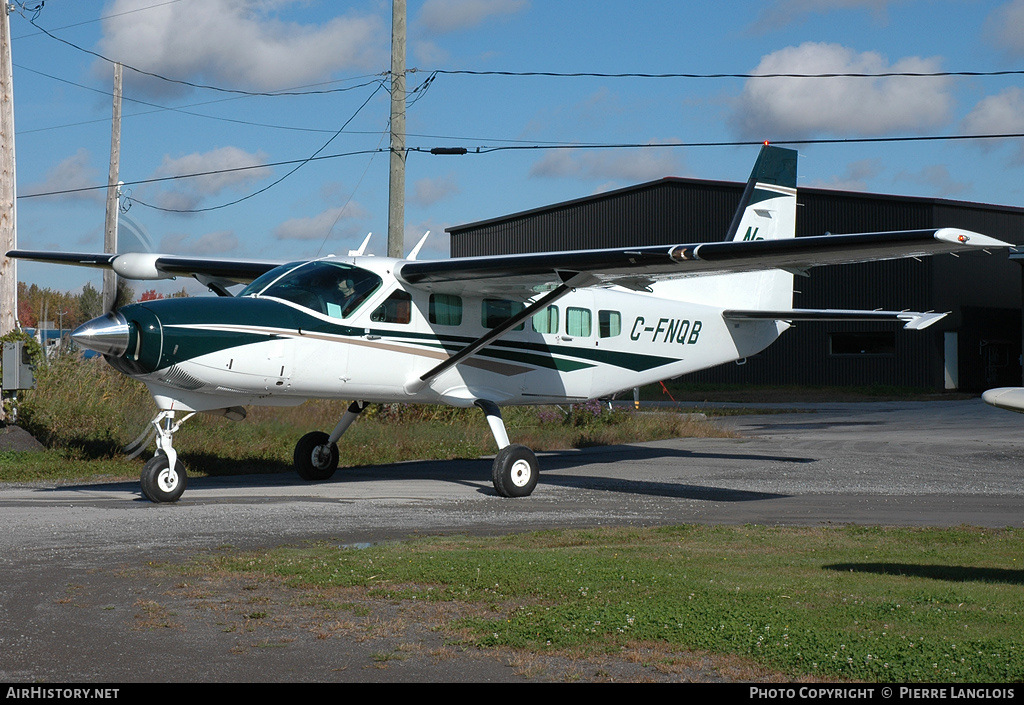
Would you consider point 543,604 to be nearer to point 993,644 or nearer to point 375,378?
point 993,644

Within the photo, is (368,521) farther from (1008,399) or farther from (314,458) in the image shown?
(1008,399)

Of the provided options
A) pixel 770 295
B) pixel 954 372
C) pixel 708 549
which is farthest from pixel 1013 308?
pixel 708 549

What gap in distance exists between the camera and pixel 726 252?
Result: 11.4m

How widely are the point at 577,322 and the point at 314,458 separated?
427 cm

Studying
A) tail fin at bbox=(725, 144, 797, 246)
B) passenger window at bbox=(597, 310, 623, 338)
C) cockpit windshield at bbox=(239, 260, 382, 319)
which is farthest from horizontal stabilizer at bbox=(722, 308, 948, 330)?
Answer: cockpit windshield at bbox=(239, 260, 382, 319)

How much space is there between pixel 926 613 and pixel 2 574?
6173 mm

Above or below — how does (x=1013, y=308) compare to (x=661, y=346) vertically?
above


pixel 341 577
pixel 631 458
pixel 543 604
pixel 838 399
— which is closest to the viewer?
pixel 543 604

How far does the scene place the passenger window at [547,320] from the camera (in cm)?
1493

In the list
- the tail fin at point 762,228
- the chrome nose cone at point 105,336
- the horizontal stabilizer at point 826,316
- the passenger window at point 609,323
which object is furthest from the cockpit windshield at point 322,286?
the horizontal stabilizer at point 826,316

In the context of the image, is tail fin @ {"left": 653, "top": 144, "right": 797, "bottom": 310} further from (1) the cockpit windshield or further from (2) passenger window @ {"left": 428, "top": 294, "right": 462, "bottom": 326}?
(1) the cockpit windshield

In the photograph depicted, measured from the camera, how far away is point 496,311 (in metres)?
14.3

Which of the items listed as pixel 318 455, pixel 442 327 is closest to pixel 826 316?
pixel 442 327

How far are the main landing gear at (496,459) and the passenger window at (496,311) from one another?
109cm
